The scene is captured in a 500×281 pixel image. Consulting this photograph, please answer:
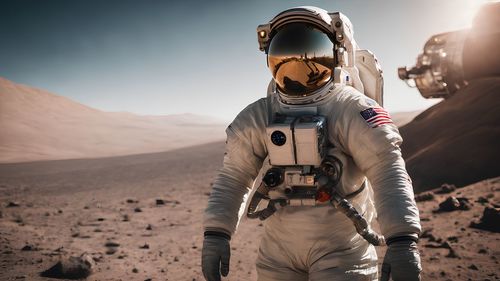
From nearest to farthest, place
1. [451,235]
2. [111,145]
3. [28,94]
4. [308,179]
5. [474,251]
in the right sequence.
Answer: [308,179]
[474,251]
[451,235]
[111,145]
[28,94]

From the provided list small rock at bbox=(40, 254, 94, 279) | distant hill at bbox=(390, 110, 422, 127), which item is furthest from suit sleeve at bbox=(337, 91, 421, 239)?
distant hill at bbox=(390, 110, 422, 127)

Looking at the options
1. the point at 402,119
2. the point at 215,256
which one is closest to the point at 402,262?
the point at 215,256

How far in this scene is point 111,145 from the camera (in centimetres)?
3966

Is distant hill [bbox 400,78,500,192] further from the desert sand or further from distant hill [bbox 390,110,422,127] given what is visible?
distant hill [bbox 390,110,422,127]

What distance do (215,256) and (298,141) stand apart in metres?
0.78

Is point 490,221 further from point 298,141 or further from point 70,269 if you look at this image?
point 70,269

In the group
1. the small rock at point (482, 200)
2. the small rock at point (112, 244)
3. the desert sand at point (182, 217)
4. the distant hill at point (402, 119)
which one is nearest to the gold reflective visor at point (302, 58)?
the desert sand at point (182, 217)

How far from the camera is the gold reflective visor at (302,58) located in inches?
84.2

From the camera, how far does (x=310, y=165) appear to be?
2.03 meters

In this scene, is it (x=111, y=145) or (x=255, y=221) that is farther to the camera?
(x=111, y=145)

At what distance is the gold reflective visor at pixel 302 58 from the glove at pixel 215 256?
909 millimetres

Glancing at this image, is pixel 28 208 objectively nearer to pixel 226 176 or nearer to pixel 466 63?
pixel 226 176

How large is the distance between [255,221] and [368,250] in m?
5.04

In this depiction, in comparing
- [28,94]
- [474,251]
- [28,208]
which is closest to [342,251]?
[474,251]
